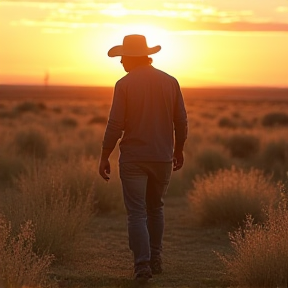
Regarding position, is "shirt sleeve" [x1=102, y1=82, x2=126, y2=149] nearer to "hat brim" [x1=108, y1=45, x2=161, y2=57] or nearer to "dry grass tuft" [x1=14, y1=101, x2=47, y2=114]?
"hat brim" [x1=108, y1=45, x2=161, y2=57]

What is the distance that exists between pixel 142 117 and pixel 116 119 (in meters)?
0.26

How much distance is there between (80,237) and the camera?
36.5 feet

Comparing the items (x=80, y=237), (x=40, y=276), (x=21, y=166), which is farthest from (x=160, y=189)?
(x=21, y=166)

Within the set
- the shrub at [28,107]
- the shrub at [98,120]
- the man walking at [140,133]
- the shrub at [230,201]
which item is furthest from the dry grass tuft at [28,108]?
the man walking at [140,133]

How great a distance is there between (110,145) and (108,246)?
3.07 meters

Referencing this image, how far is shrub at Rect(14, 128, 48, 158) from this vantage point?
2465 cm

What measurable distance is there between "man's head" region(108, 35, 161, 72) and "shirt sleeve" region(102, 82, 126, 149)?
0.34m

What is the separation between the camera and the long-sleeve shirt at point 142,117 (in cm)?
859

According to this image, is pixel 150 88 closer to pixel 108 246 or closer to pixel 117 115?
pixel 117 115

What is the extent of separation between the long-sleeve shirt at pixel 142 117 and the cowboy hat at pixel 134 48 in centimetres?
15

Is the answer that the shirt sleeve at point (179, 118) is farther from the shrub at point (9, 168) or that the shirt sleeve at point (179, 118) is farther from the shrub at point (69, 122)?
the shrub at point (69, 122)

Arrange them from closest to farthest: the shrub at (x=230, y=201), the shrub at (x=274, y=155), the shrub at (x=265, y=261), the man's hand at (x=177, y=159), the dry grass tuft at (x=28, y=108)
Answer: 1. the shrub at (x=265, y=261)
2. the man's hand at (x=177, y=159)
3. the shrub at (x=230, y=201)
4. the shrub at (x=274, y=155)
5. the dry grass tuft at (x=28, y=108)

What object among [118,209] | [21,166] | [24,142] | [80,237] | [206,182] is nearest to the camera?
[80,237]

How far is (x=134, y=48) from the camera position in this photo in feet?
28.7
